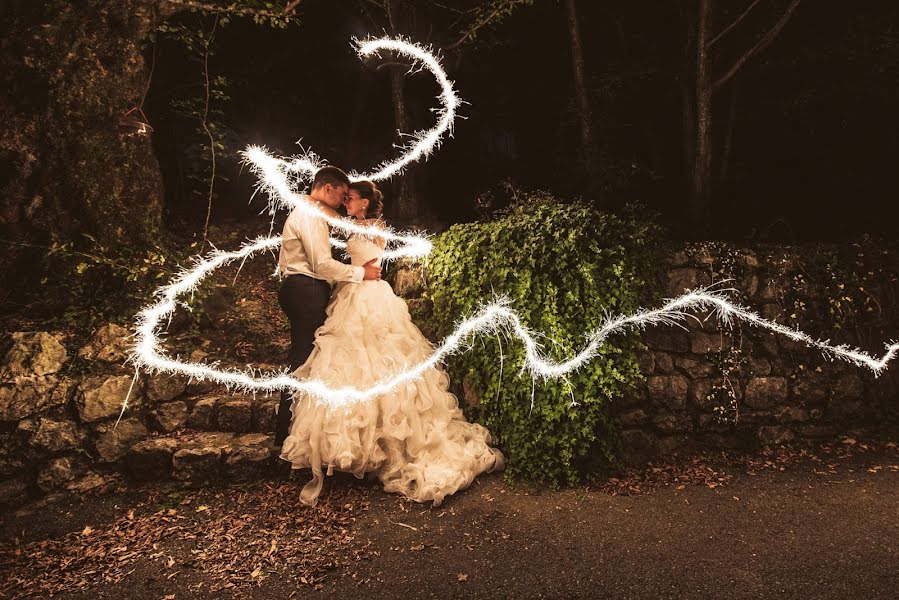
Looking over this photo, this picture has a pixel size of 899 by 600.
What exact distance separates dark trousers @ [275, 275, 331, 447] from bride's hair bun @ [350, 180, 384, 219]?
920mm

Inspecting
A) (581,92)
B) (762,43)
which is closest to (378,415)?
(581,92)

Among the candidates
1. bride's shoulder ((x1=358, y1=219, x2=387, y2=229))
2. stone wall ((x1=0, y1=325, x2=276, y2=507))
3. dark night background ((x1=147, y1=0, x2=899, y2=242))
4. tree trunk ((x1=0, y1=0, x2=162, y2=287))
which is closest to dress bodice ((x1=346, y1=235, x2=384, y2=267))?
bride's shoulder ((x1=358, y1=219, x2=387, y2=229))

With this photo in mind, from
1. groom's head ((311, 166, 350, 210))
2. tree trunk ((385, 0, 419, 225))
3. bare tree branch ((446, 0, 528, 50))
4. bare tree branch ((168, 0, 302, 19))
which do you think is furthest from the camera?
tree trunk ((385, 0, 419, 225))

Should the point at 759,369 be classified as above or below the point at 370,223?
below

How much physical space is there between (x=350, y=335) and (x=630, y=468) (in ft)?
9.65

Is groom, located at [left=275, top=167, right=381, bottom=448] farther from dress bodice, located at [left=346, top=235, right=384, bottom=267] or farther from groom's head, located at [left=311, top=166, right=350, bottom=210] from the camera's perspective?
dress bodice, located at [left=346, top=235, right=384, bottom=267]

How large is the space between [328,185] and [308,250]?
2.29 ft

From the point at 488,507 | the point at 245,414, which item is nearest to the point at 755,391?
the point at 488,507

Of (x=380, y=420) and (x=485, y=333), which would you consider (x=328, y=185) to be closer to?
(x=485, y=333)

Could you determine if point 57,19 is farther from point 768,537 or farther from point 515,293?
point 768,537

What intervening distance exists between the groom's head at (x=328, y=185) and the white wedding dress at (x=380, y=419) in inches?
16.8

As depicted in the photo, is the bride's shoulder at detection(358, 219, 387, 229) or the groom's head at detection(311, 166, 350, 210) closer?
the groom's head at detection(311, 166, 350, 210)

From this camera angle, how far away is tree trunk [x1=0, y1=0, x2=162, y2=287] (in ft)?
18.0

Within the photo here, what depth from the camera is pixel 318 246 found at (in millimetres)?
4297
